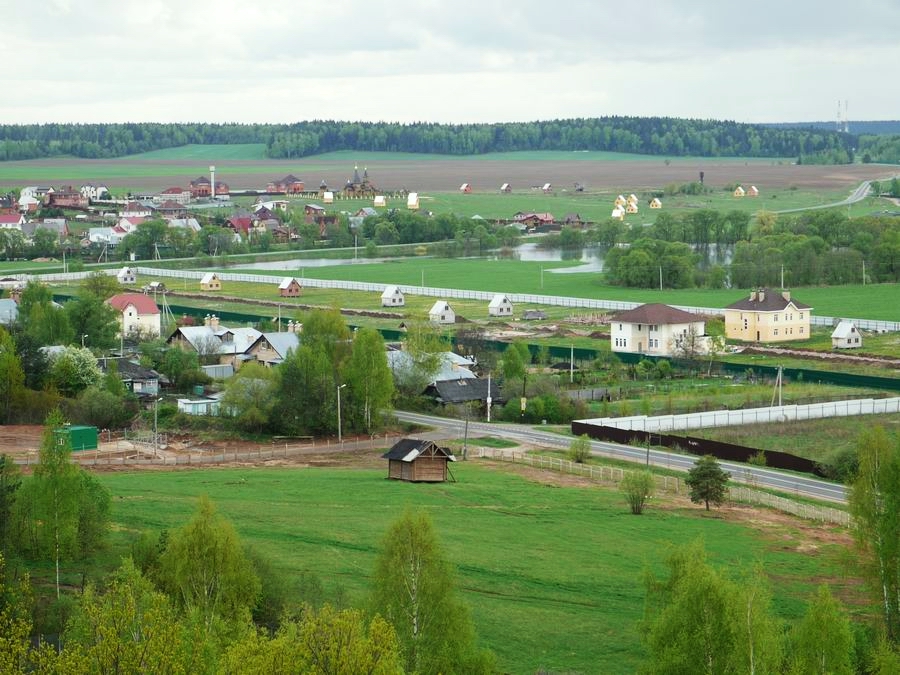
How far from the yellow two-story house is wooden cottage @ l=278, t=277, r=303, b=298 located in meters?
24.8

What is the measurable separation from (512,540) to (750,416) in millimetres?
15308

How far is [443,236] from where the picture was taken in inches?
4697

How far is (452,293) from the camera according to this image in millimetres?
78188

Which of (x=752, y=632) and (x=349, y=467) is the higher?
(x=752, y=632)

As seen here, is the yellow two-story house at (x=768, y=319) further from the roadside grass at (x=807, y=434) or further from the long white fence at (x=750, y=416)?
the roadside grass at (x=807, y=434)

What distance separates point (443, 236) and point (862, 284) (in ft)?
142

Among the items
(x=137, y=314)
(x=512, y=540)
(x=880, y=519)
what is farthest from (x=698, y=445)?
(x=137, y=314)

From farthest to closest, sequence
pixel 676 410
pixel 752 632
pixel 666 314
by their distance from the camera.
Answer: pixel 666 314, pixel 676 410, pixel 752 632

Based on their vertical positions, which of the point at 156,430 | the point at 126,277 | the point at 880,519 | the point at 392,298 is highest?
the point at 880,519

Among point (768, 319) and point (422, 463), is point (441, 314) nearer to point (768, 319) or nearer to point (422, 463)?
point (768, 319)

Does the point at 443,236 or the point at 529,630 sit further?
the point at 443,236

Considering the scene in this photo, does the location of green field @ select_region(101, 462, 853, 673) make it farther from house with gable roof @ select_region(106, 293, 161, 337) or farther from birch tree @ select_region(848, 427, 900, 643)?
house with gable roof @ select_region(106, 293, 161, 337)

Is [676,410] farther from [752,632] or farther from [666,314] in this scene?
[752,632]

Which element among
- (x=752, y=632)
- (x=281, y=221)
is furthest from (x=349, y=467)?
(x=281, y=221)
